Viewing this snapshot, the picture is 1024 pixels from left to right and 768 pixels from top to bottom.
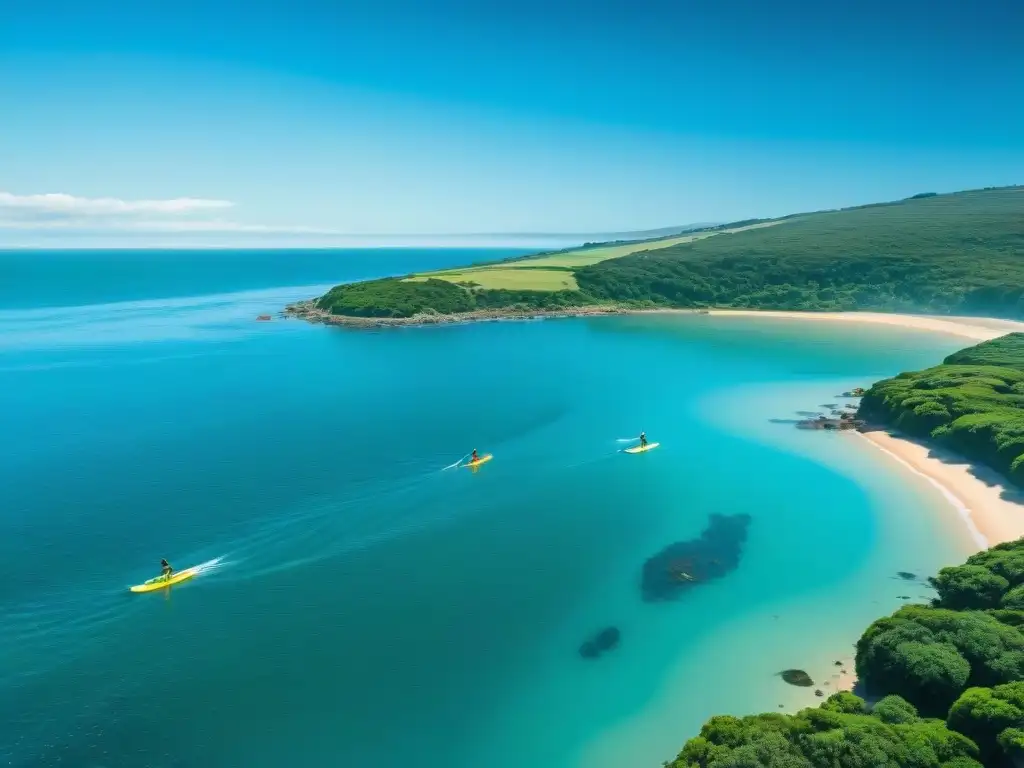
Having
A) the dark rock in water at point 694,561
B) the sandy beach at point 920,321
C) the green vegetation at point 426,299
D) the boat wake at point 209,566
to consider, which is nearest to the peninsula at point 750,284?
the green vegetation at point 426,299

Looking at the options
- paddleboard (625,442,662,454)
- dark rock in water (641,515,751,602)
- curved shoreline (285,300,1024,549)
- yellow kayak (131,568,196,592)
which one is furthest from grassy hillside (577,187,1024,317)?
yellow kayak (131,568,196,592)

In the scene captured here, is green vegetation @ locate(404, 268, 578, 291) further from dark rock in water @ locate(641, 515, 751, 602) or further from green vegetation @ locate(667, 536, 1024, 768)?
green vegetation @ locate(667, 536, 1024, 768)

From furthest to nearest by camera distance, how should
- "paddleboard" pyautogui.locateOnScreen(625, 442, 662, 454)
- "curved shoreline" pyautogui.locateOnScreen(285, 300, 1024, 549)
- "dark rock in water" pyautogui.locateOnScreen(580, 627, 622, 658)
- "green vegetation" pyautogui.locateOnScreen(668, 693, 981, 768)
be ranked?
"paddleboard" pyautogui.locateOnScreen(625, 442, 662, 454), "curved shoreline" pyautogui.locateOnScreen(285, 300, 1024, 549), "dark rock in water" pyautogui.locateOnScreen(580, 627, 622, 658), "green vegetation" pyautogui.locateOnScreen(668, 693, 981, 768)

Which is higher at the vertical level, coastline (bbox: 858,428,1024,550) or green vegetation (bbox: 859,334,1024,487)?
green vegetation (bbox: 859,334,1024,487)

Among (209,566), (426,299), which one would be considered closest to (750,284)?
(426,299)

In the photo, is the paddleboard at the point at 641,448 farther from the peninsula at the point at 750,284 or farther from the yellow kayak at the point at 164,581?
the peninsula at the point at 750,284
